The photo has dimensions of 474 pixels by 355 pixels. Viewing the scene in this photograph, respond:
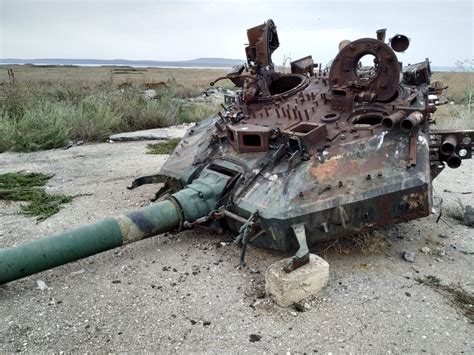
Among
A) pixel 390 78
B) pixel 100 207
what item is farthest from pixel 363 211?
pixel 100 207

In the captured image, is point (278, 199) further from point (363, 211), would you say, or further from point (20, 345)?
point (20, 345)

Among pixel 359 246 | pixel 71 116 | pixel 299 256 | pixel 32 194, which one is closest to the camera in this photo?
pixel 299 256

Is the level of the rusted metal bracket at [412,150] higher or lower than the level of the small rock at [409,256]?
higher

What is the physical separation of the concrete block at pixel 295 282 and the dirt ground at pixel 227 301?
0.09m

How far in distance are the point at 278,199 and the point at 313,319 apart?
1077mm

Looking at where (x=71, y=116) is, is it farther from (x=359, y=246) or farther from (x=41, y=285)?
(x=359, y=246)

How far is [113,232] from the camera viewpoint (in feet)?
13.8

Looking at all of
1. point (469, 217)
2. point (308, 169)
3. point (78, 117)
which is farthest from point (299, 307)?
point (78, 117)

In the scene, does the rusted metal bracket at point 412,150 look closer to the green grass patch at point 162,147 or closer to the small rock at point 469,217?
the small rock at point 469,217

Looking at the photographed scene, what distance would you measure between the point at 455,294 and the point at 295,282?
1.45 metres

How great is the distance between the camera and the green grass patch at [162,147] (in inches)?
384

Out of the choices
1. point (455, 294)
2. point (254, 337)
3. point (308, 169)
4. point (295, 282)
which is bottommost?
point (455, 294)

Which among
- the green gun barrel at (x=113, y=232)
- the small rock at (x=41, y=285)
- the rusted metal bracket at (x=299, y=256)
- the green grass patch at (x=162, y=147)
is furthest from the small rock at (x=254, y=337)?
the green grass patch at (x=162, y=147)

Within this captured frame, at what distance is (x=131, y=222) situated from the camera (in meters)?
4.34
